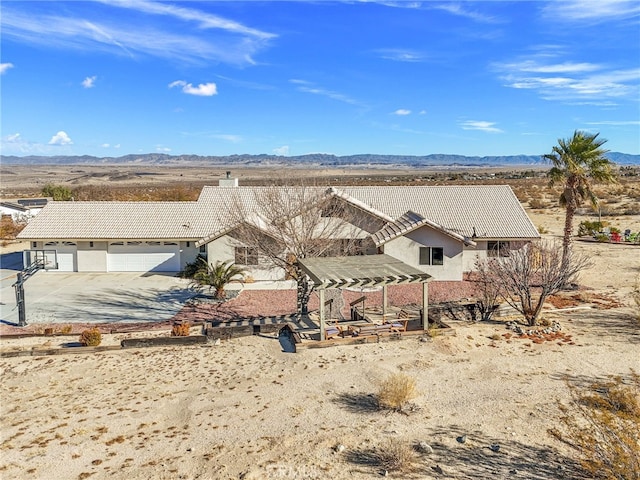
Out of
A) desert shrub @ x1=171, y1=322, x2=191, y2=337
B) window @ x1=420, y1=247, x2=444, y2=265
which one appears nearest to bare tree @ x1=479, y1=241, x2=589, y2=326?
window @ x1=420, y1=247, x2=444, y2=265

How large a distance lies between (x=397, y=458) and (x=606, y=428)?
3.77 meters

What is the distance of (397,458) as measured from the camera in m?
10.0

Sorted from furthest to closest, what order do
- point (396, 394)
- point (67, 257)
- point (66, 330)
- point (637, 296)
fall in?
point (67, 257) → point (637, 296) → point (66, 330) → point (396, 394)

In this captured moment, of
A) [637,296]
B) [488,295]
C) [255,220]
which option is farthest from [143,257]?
[637,296]

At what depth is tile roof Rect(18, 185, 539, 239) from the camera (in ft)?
100

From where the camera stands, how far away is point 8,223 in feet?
166

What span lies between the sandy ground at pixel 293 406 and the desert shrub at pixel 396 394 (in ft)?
0.86

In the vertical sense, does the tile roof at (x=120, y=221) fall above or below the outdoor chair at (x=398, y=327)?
above

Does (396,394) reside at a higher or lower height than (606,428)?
lower

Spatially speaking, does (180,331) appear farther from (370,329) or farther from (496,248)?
(496,248)

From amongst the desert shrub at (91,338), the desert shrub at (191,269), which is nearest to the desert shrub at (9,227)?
the desert shrub at (191,269)

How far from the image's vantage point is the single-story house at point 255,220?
28.0 meters

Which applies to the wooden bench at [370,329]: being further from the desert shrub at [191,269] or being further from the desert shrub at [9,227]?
the desert shrub at [9,227]

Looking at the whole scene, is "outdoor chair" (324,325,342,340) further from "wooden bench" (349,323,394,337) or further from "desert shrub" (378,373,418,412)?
"desert shrub" (378,373,418,412)
